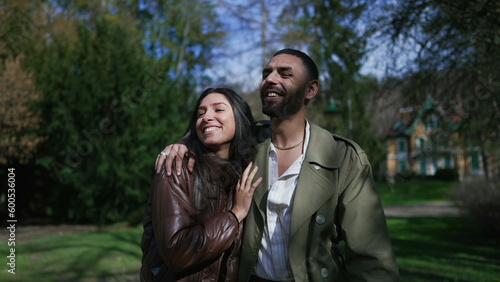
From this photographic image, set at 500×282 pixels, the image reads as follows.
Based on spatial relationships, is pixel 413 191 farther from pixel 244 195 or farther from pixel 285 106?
pixel 244 195

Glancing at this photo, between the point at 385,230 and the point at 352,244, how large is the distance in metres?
0.18

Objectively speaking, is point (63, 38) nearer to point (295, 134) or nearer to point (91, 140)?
point (91, 140)

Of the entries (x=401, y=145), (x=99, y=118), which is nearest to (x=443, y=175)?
(x=401, y=145)

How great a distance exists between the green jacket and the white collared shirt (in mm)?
41

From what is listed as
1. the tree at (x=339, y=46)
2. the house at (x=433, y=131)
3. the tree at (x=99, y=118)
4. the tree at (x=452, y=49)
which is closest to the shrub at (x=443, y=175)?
the tree at (x=339, y=46)

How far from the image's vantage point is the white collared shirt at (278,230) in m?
2.17

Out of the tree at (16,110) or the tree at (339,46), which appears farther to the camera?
the tree at (16,110)

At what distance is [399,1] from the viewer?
6238 mm

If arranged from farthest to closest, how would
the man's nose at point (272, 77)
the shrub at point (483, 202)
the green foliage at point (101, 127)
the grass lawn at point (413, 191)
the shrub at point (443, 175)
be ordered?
the shrub at point (443, 175) → the grass lawn at point (413, 191) → the green foliage at point (101, 127) → the shrub at point (483, 202) → the man's nose at point (272, 77)

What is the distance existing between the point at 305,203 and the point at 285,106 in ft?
1.77

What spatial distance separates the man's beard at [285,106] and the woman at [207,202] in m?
0.22

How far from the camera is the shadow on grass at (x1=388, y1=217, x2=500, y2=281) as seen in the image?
740 centimetres

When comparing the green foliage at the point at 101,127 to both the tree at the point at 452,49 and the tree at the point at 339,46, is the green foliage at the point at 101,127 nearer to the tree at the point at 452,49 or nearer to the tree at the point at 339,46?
the tree at the point at 339,46

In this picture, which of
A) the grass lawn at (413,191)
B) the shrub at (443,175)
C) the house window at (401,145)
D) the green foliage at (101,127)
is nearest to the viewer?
the green foliage at (101,127)
